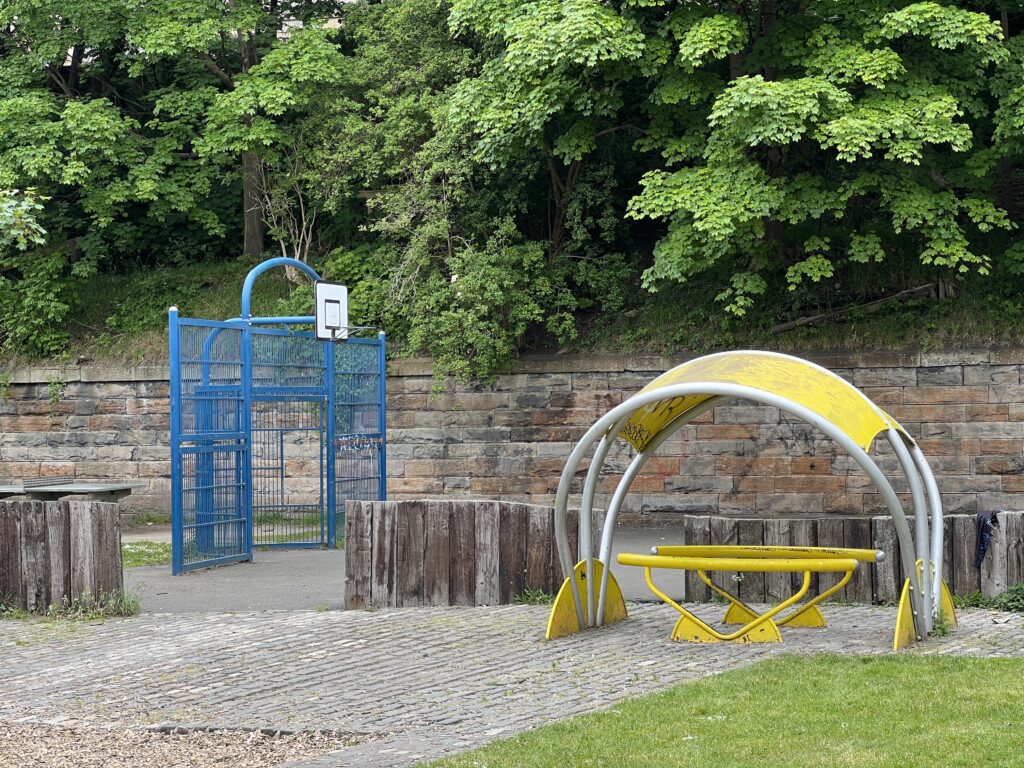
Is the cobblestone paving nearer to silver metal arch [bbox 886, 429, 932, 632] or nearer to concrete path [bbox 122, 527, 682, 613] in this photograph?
silver metal arch [bbox 886, 429, 932, 632]

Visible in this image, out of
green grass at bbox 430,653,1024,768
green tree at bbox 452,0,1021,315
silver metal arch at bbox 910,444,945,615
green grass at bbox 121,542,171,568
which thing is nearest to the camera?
green grass at bbox 430,653,1024,768

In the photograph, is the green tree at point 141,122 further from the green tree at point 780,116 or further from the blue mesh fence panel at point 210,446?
the blue mesh fence panel at point 210,446

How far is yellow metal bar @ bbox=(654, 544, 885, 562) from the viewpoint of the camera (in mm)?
9688

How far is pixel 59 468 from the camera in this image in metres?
22.4

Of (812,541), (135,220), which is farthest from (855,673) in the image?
(135,220)

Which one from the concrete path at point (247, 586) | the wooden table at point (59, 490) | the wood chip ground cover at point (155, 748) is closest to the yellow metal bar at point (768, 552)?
the concrete path at point (247, 586)

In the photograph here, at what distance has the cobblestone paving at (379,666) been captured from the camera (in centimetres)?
718

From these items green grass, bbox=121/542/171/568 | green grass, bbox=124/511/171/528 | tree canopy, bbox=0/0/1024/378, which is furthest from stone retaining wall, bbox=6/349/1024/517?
green grass, bbox=121/542/171/568

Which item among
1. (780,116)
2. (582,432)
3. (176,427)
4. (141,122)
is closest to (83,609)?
(176,427)

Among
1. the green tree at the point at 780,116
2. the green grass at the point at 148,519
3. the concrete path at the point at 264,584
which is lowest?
the concrete path at the point at 264,584

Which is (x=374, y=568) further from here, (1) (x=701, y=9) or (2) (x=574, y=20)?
(1) (x=701, y=9)

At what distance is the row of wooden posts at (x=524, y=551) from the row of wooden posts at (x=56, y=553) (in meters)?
2.00

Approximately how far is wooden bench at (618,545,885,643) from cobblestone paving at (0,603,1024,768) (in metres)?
0.16

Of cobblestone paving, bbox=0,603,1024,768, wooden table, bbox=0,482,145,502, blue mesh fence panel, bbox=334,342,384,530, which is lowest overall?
cobblestone paving, bbox=0,603,1024,768
